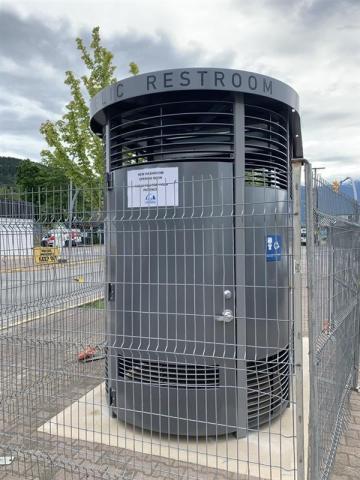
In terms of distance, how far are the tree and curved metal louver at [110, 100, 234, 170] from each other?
4915mm

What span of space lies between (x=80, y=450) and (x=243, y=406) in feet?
4.64

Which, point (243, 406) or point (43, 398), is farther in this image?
point (43, 398)

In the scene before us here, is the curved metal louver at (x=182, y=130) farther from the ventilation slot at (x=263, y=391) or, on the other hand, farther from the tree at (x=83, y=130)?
the tree at (x=83, y=130)

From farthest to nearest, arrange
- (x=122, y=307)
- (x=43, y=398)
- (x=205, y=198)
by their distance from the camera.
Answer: (x=43, y=398)
(x=122, y=307)
(x=205, y=198)

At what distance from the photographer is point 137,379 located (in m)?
3.62

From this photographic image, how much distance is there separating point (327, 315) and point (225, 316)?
0.77 meters

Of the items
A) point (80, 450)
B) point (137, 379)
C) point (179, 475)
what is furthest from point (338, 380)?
point (80, 450)

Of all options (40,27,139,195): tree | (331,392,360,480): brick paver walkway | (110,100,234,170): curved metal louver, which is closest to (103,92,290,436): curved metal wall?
(110,100,234,170): curved metal louver

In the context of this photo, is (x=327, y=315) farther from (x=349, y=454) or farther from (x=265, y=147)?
(x=265, y=147)

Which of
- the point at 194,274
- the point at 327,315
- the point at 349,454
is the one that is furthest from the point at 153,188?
the point at 349,454

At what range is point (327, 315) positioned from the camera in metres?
3.00

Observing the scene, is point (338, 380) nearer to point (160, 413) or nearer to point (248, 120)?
point (160, 413)

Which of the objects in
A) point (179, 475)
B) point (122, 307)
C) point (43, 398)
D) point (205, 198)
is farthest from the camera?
point (43, 398)

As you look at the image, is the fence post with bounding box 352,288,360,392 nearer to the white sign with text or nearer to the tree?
the white sign with text
